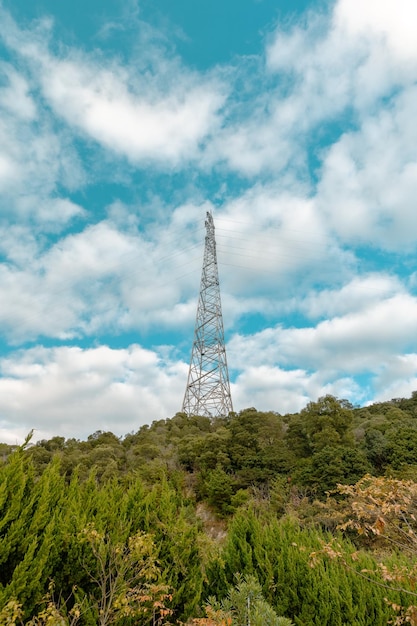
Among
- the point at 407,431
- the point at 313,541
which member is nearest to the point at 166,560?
the point at 313,541

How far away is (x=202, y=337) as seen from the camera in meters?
34.0

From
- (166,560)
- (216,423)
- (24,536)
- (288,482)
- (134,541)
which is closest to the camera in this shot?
(24,536)

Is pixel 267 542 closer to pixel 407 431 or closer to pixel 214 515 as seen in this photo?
pixel 214 515

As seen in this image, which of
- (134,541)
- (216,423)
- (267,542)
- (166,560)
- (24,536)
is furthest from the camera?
(216,423)

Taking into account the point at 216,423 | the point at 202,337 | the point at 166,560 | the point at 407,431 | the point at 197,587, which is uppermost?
the point at 202,337

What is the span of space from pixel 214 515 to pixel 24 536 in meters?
23.8

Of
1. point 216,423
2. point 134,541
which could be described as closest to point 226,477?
point 216,423

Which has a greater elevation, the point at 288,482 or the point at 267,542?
A: the point at 288,482

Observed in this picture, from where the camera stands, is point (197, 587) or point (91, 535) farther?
point (197, 587)

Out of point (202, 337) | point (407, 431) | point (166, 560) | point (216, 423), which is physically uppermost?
point (202, 337)

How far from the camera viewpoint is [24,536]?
5.28 meters

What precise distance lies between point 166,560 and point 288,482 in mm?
21169

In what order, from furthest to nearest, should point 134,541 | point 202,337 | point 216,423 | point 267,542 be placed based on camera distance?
point 216,423 < point 202,337 < point 267,542 < point 134,541

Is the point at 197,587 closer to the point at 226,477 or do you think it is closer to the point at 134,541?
the point at 134,541
